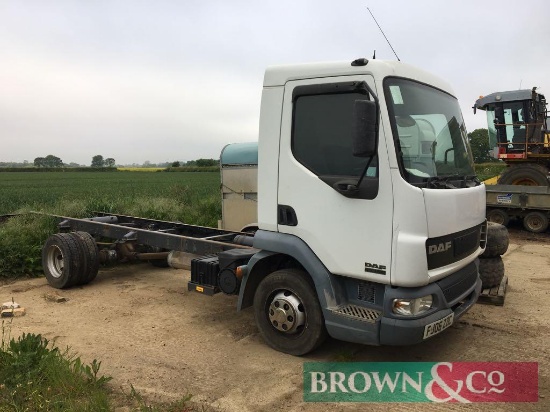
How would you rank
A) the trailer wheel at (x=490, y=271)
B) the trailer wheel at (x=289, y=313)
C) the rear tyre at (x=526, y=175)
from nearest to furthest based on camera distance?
the trailer wheel at (x=289, y=313) < the trailer wheel at (x=490, y=271) < the rear tyre at (x=526, y=175)

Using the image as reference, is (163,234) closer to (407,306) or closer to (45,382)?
(45,382)

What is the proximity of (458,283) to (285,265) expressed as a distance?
1621 millimetres

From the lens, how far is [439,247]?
12.1 feet

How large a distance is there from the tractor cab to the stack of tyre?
8426mm

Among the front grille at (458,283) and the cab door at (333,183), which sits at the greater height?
the cab door at (333,183)

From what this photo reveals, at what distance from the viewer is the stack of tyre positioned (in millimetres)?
5707

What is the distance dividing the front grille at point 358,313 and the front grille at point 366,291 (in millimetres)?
91

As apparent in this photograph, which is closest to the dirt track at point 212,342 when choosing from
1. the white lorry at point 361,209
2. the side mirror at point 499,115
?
the white lorry at point 361,209

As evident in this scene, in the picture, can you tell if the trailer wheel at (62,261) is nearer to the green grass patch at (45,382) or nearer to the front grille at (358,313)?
the green grass patch at (45,382)

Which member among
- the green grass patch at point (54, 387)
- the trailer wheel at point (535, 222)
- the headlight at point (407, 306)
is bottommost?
the green grass patch at point (54, 387)

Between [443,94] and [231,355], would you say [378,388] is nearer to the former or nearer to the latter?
[231,355]

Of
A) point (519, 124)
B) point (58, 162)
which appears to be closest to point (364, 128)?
point (519, 124)

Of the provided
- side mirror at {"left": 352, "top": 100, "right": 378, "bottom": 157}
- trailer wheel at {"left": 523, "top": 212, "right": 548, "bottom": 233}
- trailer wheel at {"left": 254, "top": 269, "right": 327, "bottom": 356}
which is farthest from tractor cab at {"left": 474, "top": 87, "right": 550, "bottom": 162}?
side mirror at {"left": 352, "top": 100, "right": 378, "bottom": 157}

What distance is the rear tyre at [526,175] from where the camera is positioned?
12.5 m
